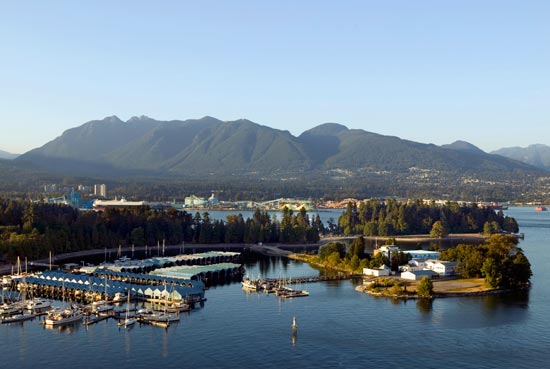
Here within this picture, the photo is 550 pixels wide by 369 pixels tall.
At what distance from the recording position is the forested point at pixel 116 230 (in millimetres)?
49719

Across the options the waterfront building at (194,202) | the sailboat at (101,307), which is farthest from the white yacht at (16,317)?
the waterfront building at (194,202)

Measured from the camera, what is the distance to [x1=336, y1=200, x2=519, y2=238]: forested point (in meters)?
75.0

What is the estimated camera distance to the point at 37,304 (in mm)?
32000

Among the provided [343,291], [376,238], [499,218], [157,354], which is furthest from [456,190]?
[157,354]

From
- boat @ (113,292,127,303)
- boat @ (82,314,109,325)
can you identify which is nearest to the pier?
boat @ (113,292,127,303)

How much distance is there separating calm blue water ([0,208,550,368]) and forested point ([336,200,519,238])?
128 feet

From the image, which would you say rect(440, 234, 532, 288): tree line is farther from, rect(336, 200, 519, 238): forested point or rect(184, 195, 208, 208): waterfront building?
rect(184, 195, 208, 208): waterfront building

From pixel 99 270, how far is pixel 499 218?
52995 millimetres

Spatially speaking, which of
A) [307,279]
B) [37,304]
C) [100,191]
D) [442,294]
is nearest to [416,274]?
[442,294]

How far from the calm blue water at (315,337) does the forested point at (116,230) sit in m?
19.9

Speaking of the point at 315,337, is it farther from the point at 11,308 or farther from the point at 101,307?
the point at 11,308

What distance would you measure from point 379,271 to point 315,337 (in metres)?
15.3

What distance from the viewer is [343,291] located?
3744 centimetres

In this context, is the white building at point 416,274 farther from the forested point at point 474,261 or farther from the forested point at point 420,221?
the forested point at point 420,221
